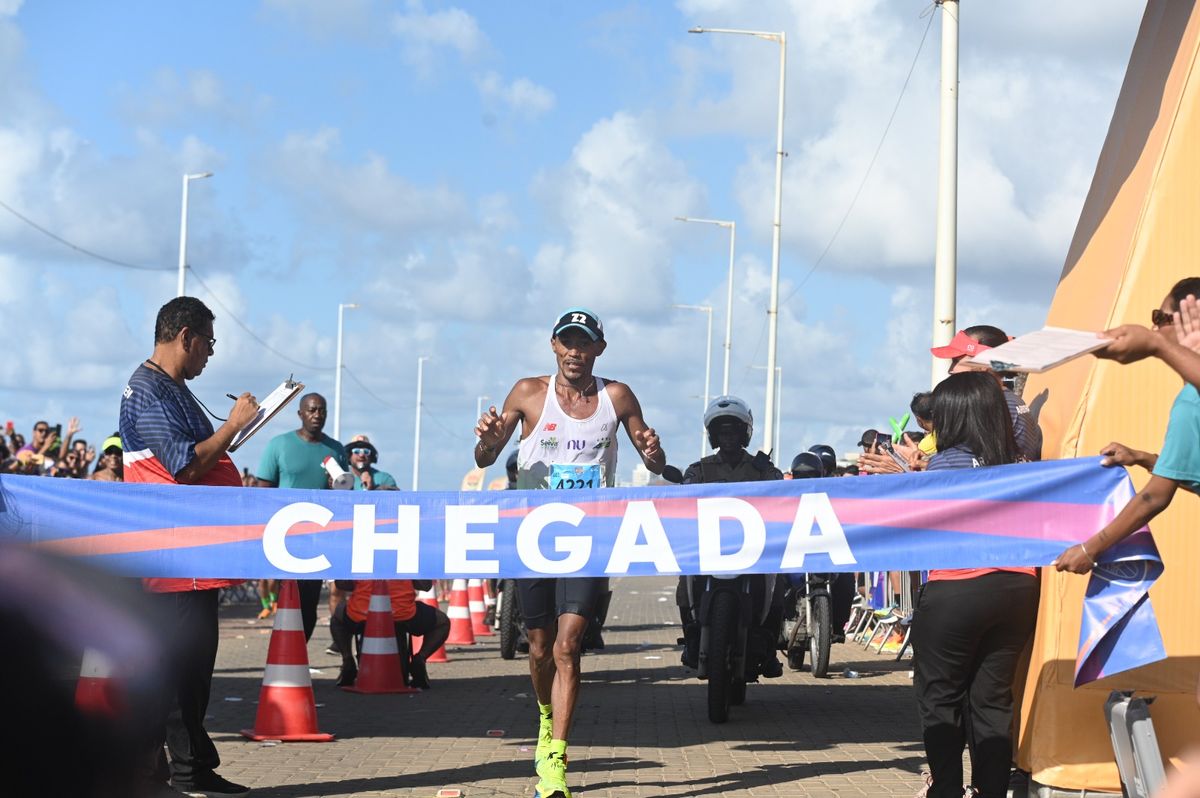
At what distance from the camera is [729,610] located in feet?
34.3

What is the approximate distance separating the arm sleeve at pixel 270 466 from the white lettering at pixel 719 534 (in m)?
5.79

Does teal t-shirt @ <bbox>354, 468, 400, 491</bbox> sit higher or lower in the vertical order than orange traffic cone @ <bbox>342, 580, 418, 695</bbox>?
higher

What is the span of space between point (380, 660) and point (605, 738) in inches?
127

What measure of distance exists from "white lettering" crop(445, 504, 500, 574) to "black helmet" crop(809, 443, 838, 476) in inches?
320

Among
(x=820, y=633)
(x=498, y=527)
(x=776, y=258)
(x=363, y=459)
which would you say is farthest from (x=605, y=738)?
(x=776, y=258)

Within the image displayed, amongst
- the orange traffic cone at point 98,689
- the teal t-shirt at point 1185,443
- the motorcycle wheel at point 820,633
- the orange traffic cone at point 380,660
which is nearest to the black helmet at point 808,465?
the motorcycle wheel at point 820,633

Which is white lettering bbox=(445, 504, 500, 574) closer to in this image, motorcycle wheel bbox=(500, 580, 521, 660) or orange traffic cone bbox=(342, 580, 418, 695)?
orange traffic cone bbox=(342, 580, 418, 695)

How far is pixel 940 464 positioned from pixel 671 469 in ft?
15.0

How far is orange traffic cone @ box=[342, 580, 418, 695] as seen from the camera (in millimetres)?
12680

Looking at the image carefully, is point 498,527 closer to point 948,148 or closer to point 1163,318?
point 1163,318

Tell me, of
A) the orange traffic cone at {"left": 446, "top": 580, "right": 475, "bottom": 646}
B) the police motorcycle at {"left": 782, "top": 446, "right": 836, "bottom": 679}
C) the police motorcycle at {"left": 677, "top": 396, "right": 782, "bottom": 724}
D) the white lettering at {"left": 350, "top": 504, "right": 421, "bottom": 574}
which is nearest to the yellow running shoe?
the white lettering at {"left": 350, "top": 504, "right": 421, "bottom": 574}

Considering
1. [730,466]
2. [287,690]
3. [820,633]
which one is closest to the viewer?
[287,690]

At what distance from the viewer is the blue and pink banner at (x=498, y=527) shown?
7.45 m

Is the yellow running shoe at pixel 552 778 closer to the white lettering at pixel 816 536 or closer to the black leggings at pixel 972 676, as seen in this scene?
the white lettering at pixel 816 536
